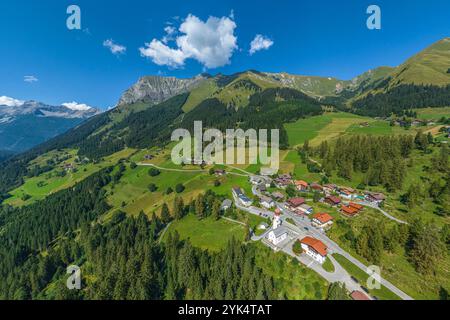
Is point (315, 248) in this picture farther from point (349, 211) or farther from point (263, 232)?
point (349, 211)

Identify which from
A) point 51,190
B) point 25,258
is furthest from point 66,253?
point 51,190

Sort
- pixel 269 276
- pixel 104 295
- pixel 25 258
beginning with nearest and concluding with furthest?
1. pixel 269 276
2. pixel 104 295
3. pixel 25 258

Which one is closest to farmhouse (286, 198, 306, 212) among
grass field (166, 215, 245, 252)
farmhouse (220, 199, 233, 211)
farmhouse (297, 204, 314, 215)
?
farmhouse (297, 204, 314, 215)

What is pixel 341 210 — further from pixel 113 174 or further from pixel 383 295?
pixel 113 174

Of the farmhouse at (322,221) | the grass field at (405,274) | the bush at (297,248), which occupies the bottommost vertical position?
the grass field at (405,274)

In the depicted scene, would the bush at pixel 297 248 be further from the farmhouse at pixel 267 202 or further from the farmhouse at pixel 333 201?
the farmhouse at pixel 333 201

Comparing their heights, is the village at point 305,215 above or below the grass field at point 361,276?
above

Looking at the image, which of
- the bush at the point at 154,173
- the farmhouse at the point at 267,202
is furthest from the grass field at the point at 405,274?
the bush at the point at 154,173

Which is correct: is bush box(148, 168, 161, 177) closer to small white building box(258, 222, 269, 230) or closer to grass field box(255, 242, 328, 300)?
small white building box(258, 222, 269, 230)
